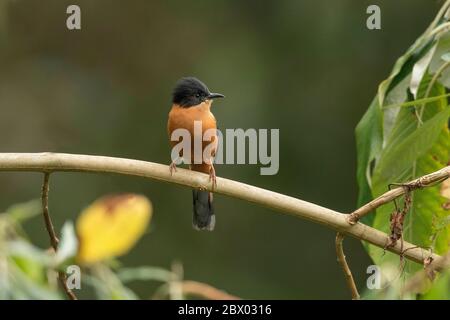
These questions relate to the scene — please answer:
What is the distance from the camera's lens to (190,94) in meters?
4.32

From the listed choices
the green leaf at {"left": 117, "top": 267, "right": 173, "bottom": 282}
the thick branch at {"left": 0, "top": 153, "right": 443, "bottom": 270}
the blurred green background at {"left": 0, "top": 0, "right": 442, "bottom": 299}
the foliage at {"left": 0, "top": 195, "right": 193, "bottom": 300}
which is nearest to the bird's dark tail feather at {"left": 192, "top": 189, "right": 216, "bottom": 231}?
the thick branch at {"left": 0, "top": 153, "right": 443, "bottom": 270}

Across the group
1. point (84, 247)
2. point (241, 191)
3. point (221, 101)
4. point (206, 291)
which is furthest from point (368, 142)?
point (221, 101)

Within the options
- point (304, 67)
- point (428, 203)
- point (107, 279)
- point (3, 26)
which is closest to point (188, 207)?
point (304, 67)

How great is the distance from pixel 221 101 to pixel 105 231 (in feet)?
27.2

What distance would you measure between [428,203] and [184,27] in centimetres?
752

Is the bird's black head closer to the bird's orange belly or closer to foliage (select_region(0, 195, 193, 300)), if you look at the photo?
the bird's orange belly

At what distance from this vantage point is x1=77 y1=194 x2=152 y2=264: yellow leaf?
44.2 inches

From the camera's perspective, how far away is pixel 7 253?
1165 mm

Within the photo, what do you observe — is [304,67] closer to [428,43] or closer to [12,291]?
[428,43]

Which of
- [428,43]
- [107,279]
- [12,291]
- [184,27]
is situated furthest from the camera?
[184,27]

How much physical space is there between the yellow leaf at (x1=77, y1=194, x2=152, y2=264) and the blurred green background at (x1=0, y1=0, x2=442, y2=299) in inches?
313

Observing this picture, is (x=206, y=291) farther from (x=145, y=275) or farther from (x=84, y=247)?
(x=84, y=247)

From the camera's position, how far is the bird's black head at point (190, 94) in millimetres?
4293

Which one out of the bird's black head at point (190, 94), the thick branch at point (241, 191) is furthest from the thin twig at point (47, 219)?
the bird's black head at point (190, 94)
